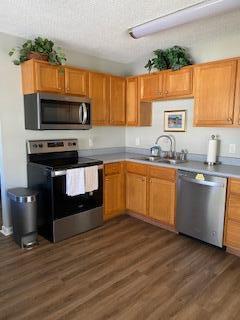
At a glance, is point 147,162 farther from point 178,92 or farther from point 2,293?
point 2,293

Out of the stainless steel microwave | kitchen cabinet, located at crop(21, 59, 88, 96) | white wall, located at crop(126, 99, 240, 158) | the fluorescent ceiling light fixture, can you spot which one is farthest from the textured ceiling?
white wall, located at crop(126, 99, 240, 158)

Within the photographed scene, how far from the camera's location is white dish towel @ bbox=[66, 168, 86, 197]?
288 centimetres

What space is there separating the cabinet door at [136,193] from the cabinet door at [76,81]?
1414 mm

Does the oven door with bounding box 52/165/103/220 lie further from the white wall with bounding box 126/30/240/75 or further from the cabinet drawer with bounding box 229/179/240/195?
the white wall with bounding box 126/30/240/75

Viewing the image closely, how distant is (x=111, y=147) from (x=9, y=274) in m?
2.51

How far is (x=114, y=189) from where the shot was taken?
3.61 m

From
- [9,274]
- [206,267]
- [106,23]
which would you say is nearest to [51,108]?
[106,23]

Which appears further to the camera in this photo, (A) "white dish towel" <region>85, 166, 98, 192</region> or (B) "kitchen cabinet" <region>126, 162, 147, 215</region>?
(B) "kitchen cabinet" <region>126, 162, 147, 215</region>

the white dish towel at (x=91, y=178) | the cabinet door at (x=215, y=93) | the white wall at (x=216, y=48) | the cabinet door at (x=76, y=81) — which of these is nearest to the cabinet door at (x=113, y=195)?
the white dish towel at (x=91, y=178)

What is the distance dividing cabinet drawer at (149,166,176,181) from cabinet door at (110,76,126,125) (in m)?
1.08

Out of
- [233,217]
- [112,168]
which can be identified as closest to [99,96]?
[112,168]

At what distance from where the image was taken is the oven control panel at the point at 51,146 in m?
3.13

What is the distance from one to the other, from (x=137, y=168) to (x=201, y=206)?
1098 millimetres

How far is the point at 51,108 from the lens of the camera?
9.80 feet
